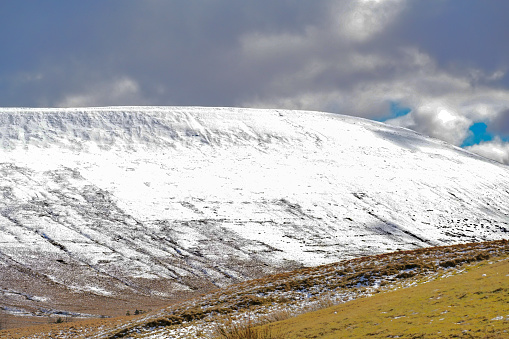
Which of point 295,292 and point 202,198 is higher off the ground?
point 202,198

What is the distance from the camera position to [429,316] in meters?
10.1

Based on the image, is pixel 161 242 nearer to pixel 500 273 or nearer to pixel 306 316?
pixel 306 316

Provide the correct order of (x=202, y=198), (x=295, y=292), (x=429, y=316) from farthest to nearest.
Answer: (x=202, y=198)
(x=295, y=292)
(x=429, y=316)

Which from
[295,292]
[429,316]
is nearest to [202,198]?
[295,292]

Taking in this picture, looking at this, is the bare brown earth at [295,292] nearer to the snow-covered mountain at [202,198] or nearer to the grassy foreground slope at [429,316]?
the grassy foreground slope at [429,316]

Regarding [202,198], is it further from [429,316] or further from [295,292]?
[429,316]

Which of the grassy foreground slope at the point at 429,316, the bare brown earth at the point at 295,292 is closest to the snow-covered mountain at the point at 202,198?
the bare brown earth at the point at 295,292

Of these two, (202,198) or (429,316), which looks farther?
(202,198)

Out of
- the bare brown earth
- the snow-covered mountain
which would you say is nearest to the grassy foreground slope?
the bare brown earth

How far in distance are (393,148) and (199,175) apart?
46.6 meters

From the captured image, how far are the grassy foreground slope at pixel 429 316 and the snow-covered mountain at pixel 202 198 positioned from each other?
2413 centimetres

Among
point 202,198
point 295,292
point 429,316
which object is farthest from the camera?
point 202,198

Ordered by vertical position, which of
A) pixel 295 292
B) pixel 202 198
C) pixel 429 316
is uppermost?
pixel 202 198

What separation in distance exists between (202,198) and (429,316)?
51.2 meters
